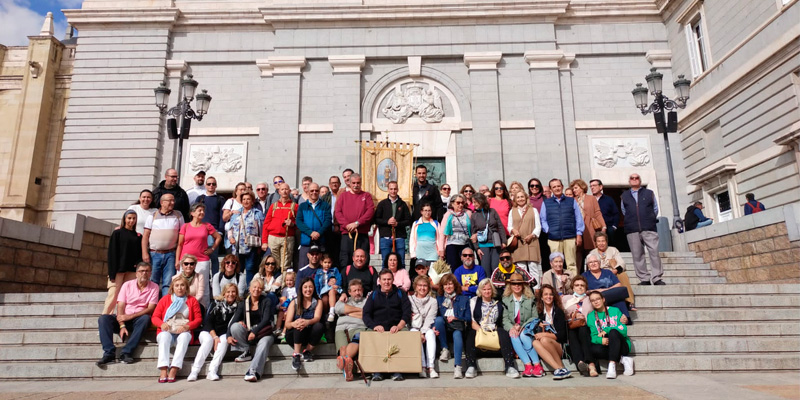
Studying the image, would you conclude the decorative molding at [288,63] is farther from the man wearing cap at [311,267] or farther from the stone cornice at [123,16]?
the man wearing cap at [311,267]

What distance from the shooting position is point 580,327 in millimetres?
6059

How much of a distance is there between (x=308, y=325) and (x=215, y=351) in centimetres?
115

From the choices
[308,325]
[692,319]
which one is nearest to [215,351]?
[308,325]

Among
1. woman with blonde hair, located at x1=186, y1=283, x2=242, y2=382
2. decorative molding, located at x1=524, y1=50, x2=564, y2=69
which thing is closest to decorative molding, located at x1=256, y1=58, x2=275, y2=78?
decorative molding, located at x1=524, y1=50, x2=564, y2=69

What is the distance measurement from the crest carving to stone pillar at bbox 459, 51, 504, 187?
1.16 m

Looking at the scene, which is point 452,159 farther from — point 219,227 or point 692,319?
point 692,319

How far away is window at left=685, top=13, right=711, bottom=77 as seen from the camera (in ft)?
49.8

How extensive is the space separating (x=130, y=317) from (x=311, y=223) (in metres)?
2.86

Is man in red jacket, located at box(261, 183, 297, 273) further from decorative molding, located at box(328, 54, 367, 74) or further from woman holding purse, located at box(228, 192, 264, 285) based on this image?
decorative molding, located at box(328, 54, 367, 74)

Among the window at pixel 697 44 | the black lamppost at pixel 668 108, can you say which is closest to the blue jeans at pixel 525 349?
the black lamppost at pixel 668 108

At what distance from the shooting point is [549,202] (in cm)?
827

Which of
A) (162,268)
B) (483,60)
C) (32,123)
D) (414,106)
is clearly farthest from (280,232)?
(32,123)

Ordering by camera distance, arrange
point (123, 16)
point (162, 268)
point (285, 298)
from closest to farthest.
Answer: point (285, 298) → point (162, 268) → point (123, 16)

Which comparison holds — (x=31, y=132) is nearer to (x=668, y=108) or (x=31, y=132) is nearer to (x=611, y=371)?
(x=668, y=108)
